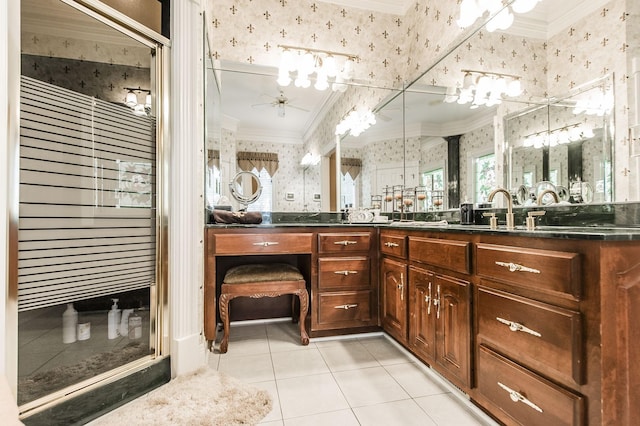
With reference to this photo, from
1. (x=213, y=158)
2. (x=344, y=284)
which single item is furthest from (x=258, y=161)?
(x=344, y=284)

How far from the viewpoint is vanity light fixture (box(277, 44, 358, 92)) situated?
9.09ft

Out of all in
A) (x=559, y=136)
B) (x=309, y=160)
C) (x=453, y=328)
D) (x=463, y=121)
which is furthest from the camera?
(x=309, y=160)

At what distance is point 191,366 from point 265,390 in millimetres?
480

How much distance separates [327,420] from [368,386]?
1.18ft

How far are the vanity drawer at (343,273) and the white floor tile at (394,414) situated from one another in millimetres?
842

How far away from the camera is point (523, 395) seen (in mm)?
1093

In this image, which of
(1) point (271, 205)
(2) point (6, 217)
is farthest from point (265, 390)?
(1) point (271, 205)

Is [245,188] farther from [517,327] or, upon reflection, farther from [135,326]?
[517,327]

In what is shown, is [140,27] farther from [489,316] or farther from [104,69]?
[489,316]

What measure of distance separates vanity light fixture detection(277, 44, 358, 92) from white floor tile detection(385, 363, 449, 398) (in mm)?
2442

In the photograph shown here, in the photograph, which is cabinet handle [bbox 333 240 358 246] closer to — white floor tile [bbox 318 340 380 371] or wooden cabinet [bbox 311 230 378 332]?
wooden cabinet [bbox 311 230 378 332]

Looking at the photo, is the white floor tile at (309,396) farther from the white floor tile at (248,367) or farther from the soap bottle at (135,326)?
the soap bottle at (135,326)

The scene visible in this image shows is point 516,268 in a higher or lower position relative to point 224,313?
higher

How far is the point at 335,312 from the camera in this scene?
7.09 feet
